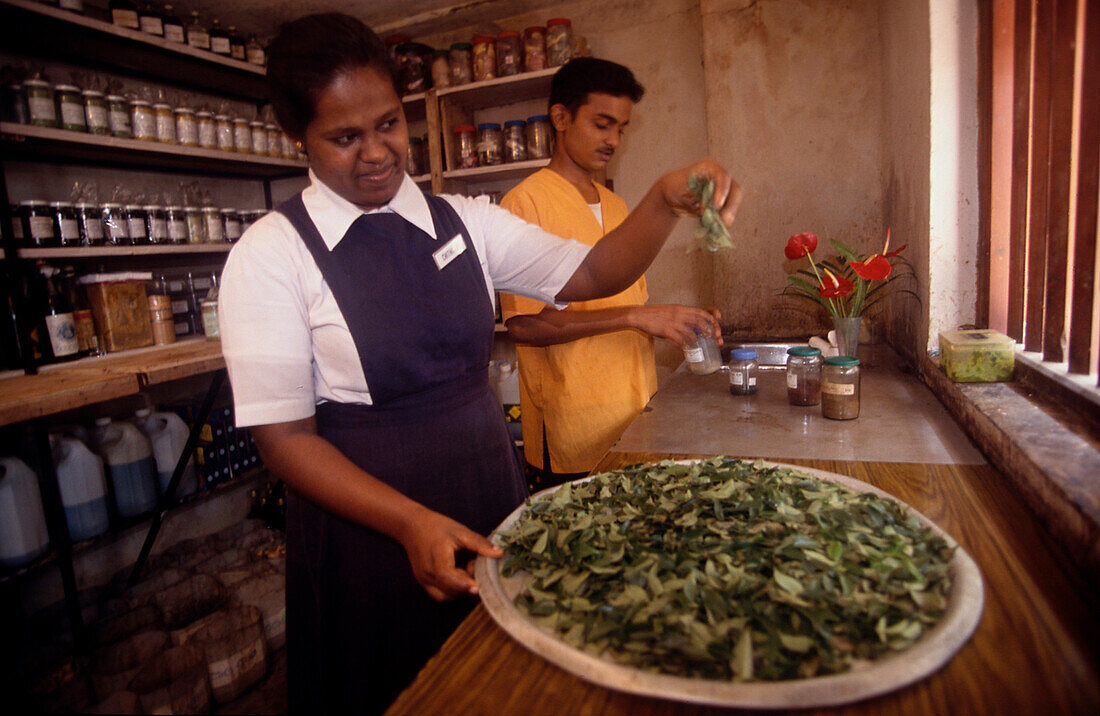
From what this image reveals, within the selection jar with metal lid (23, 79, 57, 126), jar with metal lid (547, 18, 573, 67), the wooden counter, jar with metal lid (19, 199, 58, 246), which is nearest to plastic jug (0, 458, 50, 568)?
jar with metal lid (19, 199, 58, 246)

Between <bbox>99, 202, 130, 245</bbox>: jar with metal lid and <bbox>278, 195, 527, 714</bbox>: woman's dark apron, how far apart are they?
1890 mm

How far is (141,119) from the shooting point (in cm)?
251

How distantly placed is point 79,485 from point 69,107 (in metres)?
1.42

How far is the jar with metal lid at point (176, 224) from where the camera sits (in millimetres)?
2674

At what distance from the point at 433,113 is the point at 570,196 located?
1.62 meters

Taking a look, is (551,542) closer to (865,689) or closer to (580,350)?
(865,689)

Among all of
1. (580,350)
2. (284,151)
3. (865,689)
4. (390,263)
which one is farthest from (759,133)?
(865,689)

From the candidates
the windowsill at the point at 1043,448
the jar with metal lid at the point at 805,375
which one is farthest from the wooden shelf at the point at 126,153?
the windowsill at the point at 1043,448

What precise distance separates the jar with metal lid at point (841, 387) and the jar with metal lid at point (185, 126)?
275 centimetres

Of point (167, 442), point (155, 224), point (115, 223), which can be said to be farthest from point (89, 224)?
point (167, 442)

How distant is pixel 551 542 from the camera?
0.83 meters

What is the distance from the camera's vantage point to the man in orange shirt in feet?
5.78

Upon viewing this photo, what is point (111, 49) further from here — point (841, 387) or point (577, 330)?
point (841, 387)

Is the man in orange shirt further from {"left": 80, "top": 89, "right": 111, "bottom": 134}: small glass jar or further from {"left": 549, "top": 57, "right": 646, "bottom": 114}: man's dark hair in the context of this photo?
{"left": 80, "top": 89, "right": 111, "bottom": 134}: small glass jar
